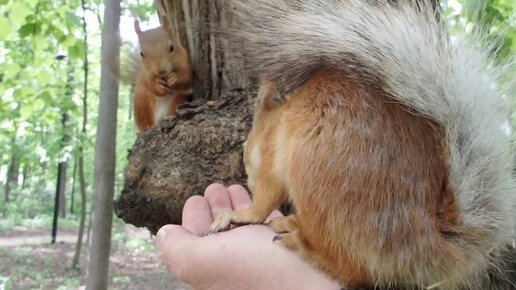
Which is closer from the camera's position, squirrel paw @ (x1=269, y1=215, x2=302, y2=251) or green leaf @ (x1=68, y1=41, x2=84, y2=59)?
squirrel paw @ (x1=269, y1=215, x2=302, y2=251)

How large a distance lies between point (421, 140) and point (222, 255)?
561 millimetres

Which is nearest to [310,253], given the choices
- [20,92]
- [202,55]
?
[202,55]

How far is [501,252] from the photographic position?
4.48 ft

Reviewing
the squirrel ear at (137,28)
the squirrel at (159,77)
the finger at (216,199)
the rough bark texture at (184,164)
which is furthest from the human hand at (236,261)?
the squirrel ear at (137,28)

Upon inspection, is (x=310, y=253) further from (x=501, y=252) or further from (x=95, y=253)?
(x=95, y=253)

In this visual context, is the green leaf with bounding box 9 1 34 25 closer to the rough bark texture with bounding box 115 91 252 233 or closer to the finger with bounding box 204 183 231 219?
the rough bark texture with bounding box 115 91 252 233

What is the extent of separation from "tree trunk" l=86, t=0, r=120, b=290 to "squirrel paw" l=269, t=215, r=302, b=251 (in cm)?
88

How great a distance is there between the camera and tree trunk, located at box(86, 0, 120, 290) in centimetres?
193

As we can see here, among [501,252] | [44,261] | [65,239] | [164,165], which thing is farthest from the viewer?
[65,239]

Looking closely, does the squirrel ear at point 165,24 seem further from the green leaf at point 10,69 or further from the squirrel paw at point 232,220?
the green leaf at point 10,69

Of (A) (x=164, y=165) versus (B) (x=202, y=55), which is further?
(B) (x=202, y=55)

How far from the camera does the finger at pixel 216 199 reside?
1609 mm

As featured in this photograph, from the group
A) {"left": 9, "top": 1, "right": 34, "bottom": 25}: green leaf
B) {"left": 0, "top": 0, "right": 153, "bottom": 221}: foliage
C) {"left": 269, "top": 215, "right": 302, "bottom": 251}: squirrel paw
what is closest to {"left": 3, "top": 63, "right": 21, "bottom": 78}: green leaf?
{"left": 0, "top": 0, "right": 153, "bottom": 221}: foliage

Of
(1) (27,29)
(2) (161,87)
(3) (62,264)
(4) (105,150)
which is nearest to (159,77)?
(2) (161,87)
